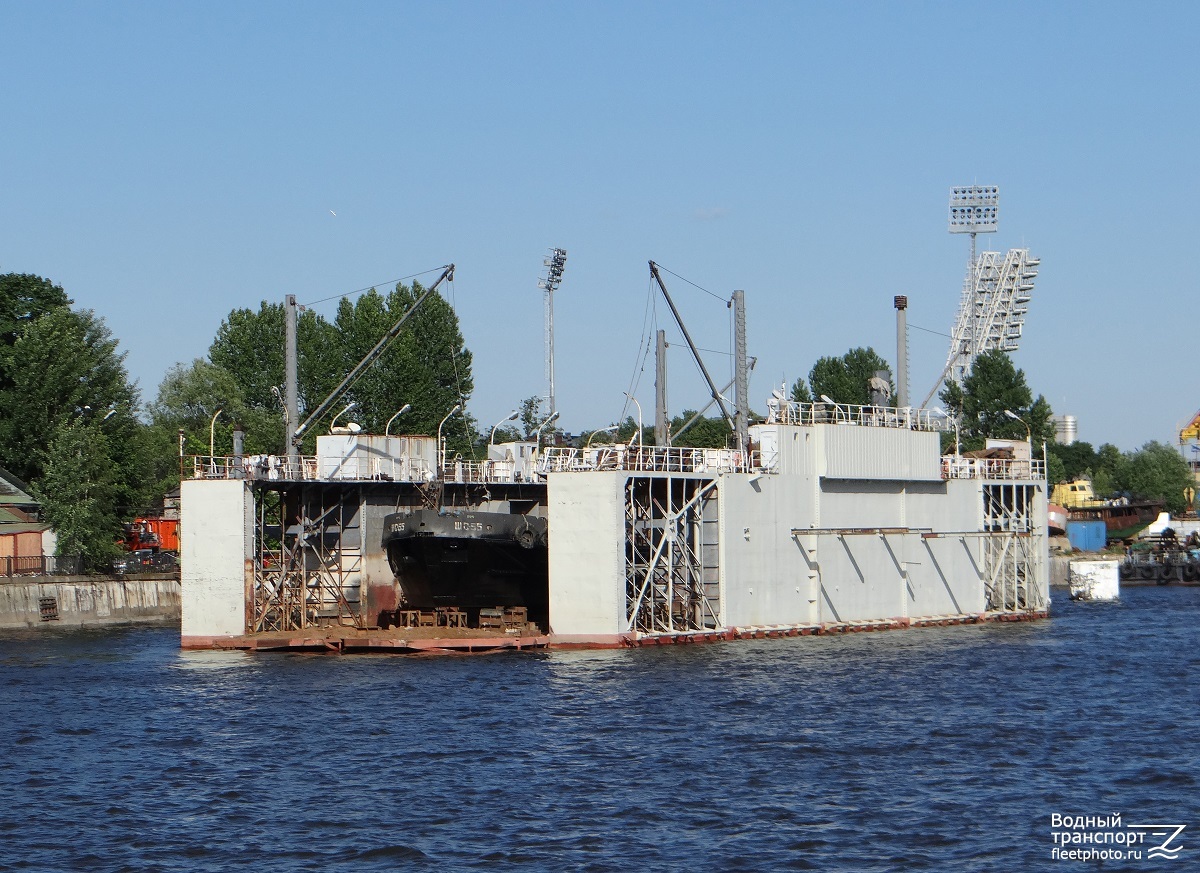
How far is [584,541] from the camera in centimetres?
5459

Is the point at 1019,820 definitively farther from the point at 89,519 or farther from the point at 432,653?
the point at 89,519

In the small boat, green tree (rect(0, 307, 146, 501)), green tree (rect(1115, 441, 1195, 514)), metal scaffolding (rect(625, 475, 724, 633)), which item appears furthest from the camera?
green tree (rect(1115, 441, 1195, 514))

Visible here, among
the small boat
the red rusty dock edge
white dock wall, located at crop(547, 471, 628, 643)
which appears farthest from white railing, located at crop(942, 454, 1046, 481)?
the small boat

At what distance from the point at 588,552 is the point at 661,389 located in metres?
21.3

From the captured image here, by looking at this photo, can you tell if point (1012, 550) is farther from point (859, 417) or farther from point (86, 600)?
point (86, 600)

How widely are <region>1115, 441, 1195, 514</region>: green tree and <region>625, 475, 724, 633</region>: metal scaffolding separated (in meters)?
126

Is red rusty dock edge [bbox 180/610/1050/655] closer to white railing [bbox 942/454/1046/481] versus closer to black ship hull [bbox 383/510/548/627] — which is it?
black ship hull [bbox 383/510/548/627]

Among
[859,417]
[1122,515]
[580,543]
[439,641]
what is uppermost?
[859,417]

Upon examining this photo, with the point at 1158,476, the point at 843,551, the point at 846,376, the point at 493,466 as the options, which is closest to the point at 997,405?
the point at 846,376

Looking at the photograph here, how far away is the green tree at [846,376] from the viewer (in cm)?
12975

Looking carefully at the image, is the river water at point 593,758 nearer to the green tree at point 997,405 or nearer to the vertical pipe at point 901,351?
the vertical pipe at point 901,351

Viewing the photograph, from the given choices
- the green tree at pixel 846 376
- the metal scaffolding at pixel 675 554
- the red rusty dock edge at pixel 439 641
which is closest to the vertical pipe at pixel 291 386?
the red rusty dock edge at pixel 439 641

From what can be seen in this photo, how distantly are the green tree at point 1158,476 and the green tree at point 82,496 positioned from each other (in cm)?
12420

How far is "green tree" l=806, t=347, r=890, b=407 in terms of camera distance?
426ft
